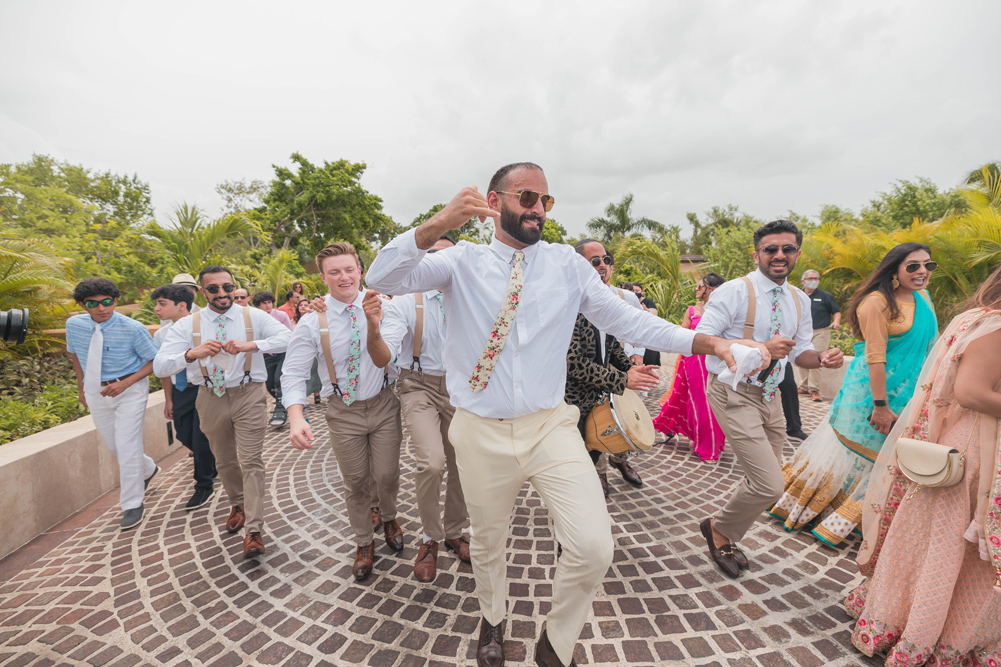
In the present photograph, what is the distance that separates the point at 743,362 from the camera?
6.10 feet

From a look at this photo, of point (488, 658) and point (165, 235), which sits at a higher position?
point (165, 235)

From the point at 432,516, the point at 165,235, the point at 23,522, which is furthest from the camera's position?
the point at 165,235

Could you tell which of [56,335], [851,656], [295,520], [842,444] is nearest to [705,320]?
[842,444]

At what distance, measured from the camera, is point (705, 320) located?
326 centimetres

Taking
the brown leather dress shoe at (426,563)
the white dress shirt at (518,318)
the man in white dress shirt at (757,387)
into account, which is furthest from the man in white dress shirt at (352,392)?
the man in white dress shirt at (757,387)

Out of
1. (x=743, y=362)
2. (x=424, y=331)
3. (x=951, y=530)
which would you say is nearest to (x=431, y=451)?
(x=424, y=331)

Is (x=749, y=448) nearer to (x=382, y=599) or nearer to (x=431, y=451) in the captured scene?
(x=431, y=451)

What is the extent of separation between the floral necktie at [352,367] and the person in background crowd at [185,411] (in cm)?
245

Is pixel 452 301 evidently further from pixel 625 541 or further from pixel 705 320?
pixel 625 541

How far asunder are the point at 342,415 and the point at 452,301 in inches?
60.8

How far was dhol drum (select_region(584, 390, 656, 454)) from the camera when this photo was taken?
10.1 feet

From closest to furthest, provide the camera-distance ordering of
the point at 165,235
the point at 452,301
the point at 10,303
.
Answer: the point at 452,301
the point at 10,303
the point at 165,235

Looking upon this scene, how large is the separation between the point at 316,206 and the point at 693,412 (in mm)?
32281

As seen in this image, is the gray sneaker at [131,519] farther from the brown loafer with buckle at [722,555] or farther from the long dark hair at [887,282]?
the long dark hair at [887,282]
